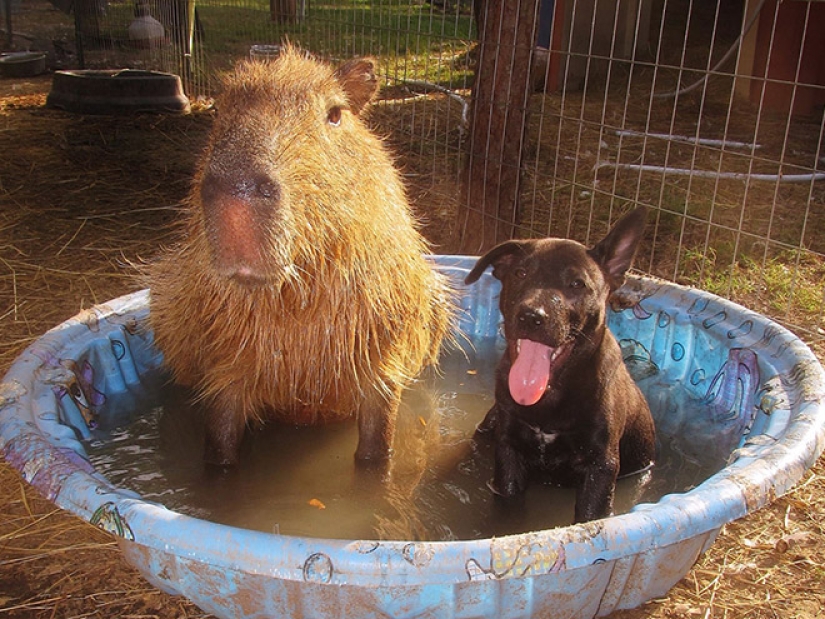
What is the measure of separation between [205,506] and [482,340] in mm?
1786

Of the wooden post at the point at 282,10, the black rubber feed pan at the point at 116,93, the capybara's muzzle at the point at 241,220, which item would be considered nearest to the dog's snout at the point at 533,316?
the capybara's muzzle at the point at 241,220

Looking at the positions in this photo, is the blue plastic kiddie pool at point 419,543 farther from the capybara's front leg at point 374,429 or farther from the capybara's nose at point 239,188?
the capybara's front leg at point 374,429

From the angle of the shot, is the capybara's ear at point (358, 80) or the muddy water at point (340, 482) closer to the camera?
the muddy water at point (340, 482)

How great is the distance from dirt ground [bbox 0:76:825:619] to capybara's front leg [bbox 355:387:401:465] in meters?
0.78

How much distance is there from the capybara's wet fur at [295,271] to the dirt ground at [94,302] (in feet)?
1.90

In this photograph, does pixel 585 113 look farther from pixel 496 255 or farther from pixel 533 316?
pixel 533 316

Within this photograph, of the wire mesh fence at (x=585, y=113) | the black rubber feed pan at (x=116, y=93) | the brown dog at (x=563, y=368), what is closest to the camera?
the brown dog at (x=563, y=368)

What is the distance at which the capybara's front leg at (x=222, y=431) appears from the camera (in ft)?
9.40

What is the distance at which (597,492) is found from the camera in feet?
8.59

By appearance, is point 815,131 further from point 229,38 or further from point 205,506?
point 205,506

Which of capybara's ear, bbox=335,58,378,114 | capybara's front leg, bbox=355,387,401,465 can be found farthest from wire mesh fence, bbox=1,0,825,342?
capybara's front leg, bbox=355,387,401,465

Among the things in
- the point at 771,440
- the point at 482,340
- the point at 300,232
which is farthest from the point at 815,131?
the point at 300,232

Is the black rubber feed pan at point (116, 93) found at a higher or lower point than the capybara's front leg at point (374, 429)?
higher

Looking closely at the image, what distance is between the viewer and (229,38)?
8.60 m
